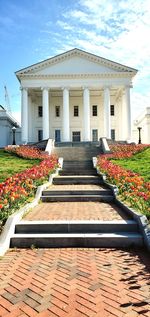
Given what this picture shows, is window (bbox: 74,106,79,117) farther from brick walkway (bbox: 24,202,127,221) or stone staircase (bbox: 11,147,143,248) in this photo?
stone staircase (bbox: 11,147,143,248)

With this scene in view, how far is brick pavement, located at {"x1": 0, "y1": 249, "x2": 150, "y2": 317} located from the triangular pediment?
37.3 meters

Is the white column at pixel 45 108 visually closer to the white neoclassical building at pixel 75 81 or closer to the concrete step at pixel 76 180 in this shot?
the white neoclassical building at pixel 75 81

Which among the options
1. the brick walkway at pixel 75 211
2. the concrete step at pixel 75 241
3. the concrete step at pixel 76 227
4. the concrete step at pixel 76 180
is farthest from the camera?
the concrete step at pixel 76 180

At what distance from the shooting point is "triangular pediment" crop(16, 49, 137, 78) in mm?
40938

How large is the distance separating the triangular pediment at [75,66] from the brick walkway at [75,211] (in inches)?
1292

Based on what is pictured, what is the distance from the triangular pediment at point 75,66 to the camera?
134 feet

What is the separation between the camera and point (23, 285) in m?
4.85

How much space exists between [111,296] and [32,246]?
298 centimetres

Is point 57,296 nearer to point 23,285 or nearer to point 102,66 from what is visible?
point 23,285

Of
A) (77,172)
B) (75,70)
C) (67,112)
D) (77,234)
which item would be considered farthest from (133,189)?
(75,70)

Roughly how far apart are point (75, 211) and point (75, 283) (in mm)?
4785

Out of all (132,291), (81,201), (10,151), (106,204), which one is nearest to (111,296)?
(132,291)

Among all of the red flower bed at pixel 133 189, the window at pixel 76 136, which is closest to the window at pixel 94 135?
the window at pixel 76 136

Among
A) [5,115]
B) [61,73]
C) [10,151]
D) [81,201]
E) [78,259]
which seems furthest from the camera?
[5,115]
